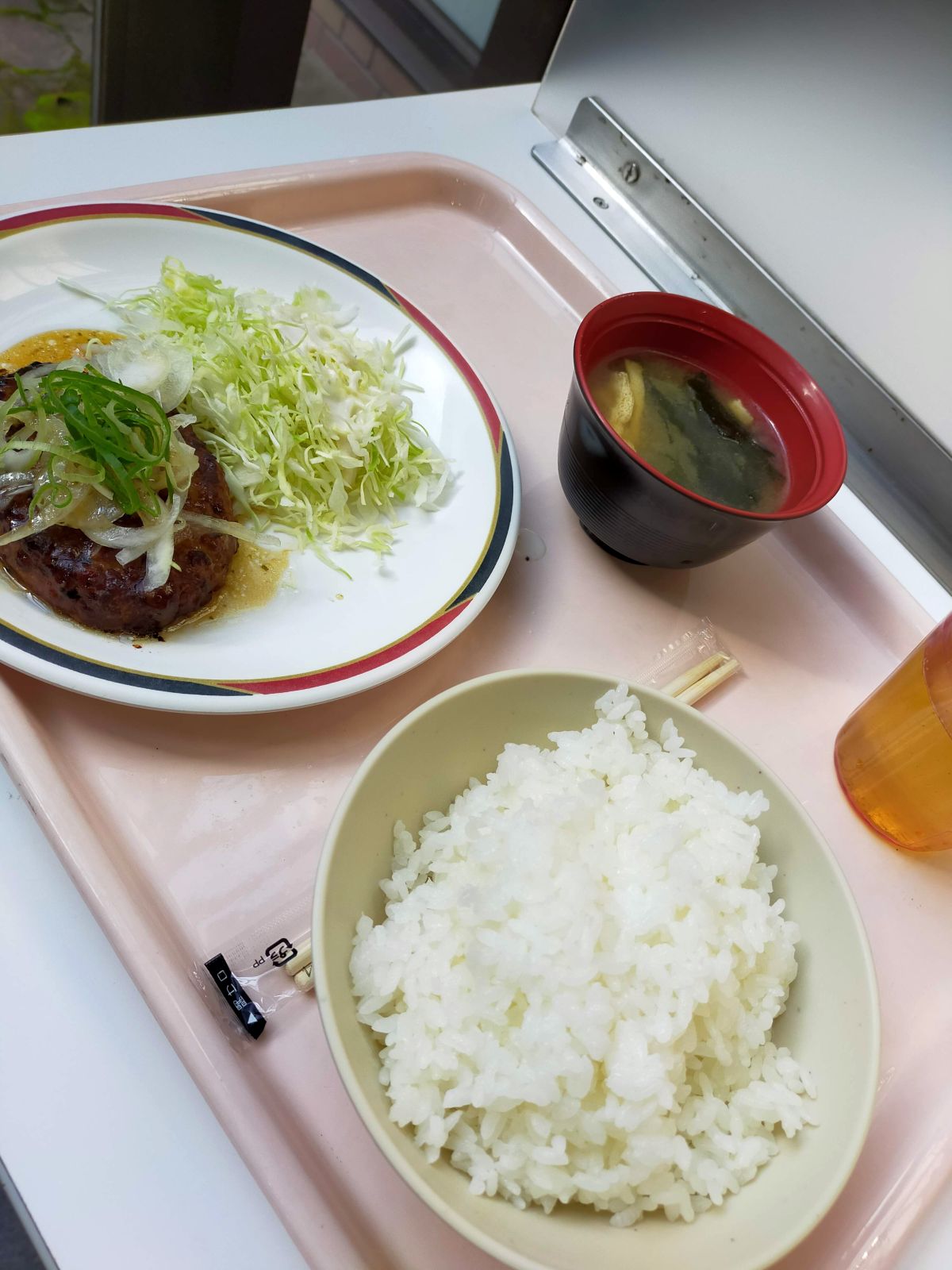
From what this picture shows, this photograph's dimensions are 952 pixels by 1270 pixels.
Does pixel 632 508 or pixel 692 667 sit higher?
pixel 632 508

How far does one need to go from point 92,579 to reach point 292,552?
0.35 m

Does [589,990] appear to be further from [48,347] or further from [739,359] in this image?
[48,347]

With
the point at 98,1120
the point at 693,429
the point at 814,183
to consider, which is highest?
the point at 814,183

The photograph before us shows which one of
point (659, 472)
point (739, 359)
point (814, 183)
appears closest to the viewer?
point (659, 472)

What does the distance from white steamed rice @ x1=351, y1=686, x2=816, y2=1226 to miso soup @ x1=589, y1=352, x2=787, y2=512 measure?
61 cm

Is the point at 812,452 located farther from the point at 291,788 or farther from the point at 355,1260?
the point at 355,1260

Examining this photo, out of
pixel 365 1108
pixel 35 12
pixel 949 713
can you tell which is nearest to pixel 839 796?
pixel 949 713

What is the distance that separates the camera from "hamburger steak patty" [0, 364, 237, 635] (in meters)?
1.24


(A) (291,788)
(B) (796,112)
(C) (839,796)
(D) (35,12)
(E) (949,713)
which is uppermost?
(B) (796,112)

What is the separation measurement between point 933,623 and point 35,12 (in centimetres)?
413

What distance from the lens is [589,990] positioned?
980 millimetres

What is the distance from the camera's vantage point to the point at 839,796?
A: 1.45 m

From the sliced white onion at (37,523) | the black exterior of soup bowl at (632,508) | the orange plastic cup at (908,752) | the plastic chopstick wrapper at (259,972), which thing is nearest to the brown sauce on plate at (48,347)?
the sliced white onion at (37,523)

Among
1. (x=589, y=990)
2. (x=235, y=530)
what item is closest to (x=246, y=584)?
(x=235, y=530)
